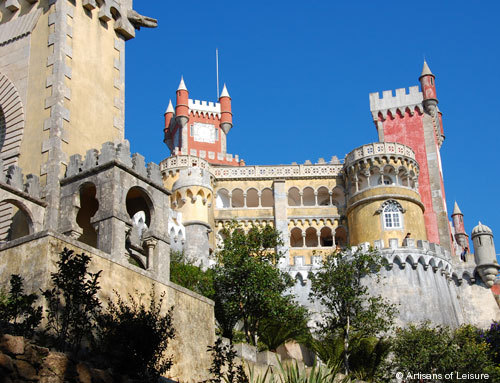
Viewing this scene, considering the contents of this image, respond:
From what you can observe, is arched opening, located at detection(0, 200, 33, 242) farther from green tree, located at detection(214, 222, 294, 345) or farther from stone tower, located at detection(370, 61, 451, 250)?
stone tower, located at detection(370, 61, 451, 250)

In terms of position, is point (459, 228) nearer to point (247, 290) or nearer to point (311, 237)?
point (311, 237)

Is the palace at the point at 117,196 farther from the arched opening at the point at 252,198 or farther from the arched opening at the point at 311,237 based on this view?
the arched opening at the point at 252,198

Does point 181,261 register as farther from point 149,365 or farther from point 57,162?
point 149,365

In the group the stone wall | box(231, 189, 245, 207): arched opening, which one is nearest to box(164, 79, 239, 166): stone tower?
box(231, 189, 245, 207): arched opening

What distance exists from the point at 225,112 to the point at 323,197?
876 inches

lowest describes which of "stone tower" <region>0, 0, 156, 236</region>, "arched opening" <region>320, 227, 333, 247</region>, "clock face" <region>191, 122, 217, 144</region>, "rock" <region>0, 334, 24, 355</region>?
"rock" <region>0, 334, 24, 355</region>

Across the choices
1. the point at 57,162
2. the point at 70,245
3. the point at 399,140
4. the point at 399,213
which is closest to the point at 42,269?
the point at 70,245

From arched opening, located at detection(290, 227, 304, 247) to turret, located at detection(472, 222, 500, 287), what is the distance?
1361 centimetres

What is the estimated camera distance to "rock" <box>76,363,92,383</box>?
12.1 m

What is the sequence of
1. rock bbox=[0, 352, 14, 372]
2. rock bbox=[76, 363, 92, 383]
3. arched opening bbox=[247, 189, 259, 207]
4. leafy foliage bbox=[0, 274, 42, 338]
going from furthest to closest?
1. arched opening bbox=[247, 189, 259, 207]
2. leafy foliage bbox=[0, 274, 42, 338]
3. rock bbox=[76, 363, 92, 383]
4. rock bbox=[0, 352, 14, 372]

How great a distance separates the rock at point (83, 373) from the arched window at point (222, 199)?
A: 46985 mm

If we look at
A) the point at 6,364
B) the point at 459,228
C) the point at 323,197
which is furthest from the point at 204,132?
the point at 6,364

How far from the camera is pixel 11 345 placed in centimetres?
1148

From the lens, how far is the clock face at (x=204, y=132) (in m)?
77.4
